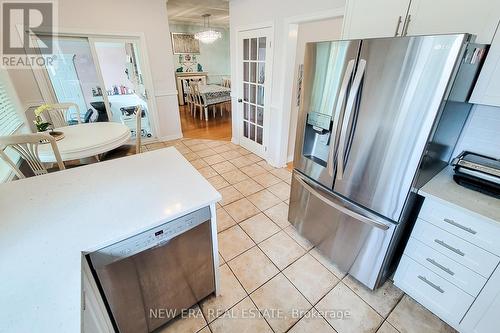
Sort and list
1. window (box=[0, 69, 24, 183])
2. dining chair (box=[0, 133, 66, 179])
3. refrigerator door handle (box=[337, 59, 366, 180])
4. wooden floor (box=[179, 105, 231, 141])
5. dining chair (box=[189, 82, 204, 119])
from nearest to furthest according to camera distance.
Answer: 1. refrigerator door handle (box=[337, 59, 366, 180])
2. dining chair (box=[0, 133, 66, 179])
3. window (box=[0, 69, 24, 183])
4. wooden floor (box=[179, 105, 231, 141])
5. dining chair (box=[189, 82, 204, 119])

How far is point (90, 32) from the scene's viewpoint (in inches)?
129

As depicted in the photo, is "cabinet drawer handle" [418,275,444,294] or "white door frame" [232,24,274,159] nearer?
"cabinet drawer handle" [418,275,444,294]

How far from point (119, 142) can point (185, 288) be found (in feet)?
5.85

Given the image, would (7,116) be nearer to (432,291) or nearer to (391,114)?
(391,114)

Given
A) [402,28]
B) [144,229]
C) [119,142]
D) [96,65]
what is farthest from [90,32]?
[402,28]

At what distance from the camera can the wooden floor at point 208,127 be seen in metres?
4.85

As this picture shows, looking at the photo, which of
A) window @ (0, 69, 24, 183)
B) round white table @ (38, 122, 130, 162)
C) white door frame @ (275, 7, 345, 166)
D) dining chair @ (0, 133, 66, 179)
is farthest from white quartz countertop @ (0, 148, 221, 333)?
white door frame @ (275, 7, 345, 166)

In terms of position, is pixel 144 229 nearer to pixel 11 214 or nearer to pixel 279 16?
pixel 11 214

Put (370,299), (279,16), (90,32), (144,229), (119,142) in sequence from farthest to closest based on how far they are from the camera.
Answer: (90,32)
(279,16)
(119,142)
(370,299)
(144,229)

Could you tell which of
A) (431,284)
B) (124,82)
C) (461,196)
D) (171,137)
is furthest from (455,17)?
(124,82)

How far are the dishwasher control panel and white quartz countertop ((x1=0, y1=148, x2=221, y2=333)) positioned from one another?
0.04 meters

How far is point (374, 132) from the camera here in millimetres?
1301

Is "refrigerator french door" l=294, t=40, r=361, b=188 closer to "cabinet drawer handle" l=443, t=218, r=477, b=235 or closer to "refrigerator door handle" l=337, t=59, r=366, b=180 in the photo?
"refrigerator door handle" l=337, t=59, r=366, b=180

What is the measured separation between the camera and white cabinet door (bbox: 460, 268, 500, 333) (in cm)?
114
